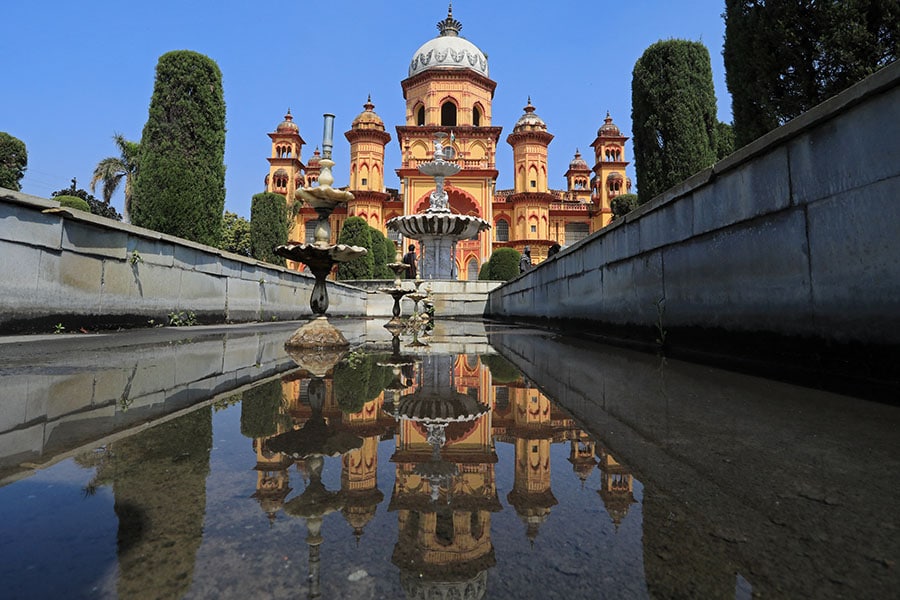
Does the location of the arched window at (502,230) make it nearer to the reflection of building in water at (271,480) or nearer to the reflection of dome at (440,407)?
the reflection of dome at (440,407)

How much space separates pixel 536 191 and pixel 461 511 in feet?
118

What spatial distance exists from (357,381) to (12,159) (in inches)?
1515

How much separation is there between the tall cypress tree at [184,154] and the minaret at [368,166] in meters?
20.2

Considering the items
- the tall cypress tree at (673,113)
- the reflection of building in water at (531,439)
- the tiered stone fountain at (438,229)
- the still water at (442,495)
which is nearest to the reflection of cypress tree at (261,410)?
the still water at (442,495)

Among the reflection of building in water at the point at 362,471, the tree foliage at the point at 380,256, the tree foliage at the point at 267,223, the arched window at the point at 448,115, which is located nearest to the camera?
the reflection of building in water at the point at 362,471

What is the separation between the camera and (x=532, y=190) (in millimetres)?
35000

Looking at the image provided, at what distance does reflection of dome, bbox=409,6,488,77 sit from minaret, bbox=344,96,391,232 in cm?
533

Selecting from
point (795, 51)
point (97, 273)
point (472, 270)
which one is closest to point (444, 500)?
point (97, 273)

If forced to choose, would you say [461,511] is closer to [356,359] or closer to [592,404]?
[592,404]

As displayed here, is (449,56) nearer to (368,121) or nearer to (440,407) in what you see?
(368,121)

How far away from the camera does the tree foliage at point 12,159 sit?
2772 cm

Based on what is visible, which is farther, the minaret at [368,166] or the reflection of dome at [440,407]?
the minaret at [368,166]

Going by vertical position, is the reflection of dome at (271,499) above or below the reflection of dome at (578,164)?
below

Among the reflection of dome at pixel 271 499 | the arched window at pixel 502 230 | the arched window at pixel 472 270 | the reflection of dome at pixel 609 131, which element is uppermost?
the reflection of dome at pixel 609 131
